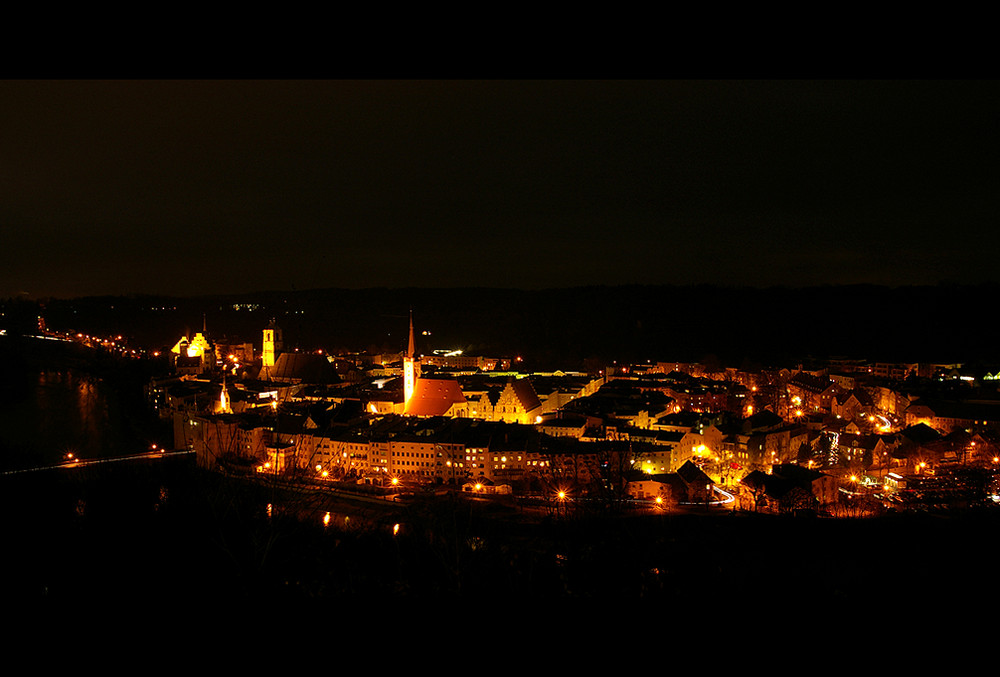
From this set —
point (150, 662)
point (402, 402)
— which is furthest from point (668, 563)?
point (402, 402)

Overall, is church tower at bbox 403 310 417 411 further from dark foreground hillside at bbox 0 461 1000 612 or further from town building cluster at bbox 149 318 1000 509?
dark foreground hillside at bbox 0 461 1000 612

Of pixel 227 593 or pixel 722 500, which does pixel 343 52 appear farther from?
pixel 722 500

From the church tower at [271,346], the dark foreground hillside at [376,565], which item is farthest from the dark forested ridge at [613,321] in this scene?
the dark foreground hillside at [376,565]

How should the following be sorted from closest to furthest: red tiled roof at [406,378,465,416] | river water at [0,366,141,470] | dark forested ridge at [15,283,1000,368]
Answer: river water at [0,366,141,470], red tiled roof at [406,378,465,416], dark forested ridge at [15,283,1000,368]

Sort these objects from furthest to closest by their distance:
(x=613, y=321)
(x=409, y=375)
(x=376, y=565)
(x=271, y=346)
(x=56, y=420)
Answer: (x=613, y=321) < (x=271, y=346) < (x=409, y=375) < (x=56, y=420) < (x=376, y=565)

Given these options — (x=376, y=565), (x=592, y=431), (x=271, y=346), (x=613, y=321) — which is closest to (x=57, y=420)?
(x=271, y=346)

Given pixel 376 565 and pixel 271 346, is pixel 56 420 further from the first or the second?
pixel 376 565

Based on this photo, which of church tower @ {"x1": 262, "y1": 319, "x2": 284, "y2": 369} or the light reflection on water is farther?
church tower @ {"x1": 262, "y1": 319, "x2": 284, "y2": 369}

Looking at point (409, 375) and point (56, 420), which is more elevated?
point (409, 375)

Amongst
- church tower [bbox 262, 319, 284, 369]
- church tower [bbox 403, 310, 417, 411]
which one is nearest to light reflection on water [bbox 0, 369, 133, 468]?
church tower [bbox 262, 319, 284, 369]

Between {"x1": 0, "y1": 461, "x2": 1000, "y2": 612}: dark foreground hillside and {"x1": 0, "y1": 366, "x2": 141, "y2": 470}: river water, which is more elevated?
{"x1": 0, "y1": 461, "x2": 1000, "y2": 612}: dark foreground hillside

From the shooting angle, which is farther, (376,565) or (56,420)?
(56,420)

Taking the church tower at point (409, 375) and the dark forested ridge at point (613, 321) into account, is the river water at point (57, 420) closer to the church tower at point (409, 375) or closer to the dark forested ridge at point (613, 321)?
the church tower at point (409, 375)
